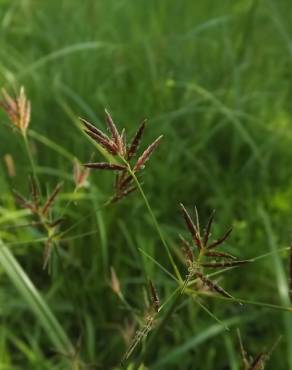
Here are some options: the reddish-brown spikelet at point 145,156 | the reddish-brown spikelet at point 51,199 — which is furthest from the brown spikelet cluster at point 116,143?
the reddish-brown spikelet at point 51,199

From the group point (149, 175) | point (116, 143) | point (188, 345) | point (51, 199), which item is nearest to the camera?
point (116, 143)

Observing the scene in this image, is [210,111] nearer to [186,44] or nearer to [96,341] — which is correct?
[186,44]

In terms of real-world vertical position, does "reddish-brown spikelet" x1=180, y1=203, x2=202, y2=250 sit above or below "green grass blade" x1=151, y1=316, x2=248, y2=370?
above

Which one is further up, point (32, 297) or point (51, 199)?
point (51, 199)

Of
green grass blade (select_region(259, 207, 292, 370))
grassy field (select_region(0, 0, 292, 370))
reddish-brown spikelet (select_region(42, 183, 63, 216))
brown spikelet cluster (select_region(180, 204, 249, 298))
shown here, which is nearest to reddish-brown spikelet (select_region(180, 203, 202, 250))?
brown spikelet cluster (select_region(180, 204, 249, 298))

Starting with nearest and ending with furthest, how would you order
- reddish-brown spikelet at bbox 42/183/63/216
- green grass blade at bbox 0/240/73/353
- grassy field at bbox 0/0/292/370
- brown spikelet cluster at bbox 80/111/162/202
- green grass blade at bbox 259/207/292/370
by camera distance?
brown spikelet cluster at bbox 80/111/162/202
reddish-brown spikelet at bbox 42/183/63/216
green grass blade at bbox 0/240/73/353
green grass blade at bbox 259/207/292/370
grassy field at bbox 0/0/292/370

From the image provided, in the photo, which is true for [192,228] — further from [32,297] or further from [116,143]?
[32,297]

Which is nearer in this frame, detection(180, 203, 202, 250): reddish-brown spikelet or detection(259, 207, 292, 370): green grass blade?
detection(180, 203, 202, 250): reddish-brown spikelet

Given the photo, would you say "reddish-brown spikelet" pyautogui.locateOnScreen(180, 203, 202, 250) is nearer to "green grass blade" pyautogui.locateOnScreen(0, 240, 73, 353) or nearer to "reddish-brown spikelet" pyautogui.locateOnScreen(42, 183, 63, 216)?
"reddish-brown spikelet" pyautogui.locateOnScreen(42, 183, 63, 216)

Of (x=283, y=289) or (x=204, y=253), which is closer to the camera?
(x=204, y=253)

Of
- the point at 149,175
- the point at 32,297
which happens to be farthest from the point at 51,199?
the point at 149,175
